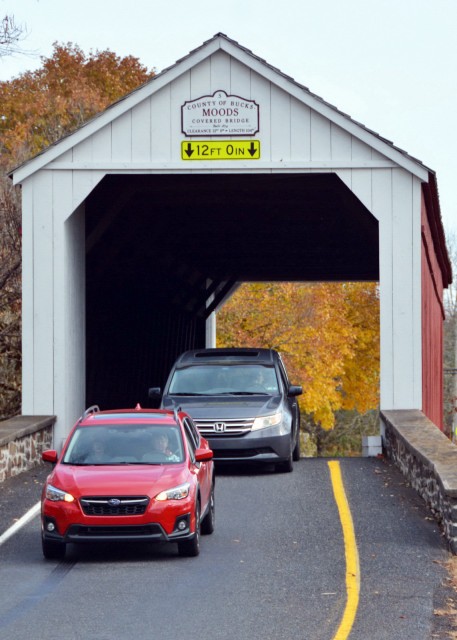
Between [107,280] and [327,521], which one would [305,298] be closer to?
[107,280]

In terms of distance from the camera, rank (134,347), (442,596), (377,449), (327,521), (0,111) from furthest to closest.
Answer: (0,111), (134,347), (377,449), (327,521), (442,596)

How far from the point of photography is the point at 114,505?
10320 millimetres

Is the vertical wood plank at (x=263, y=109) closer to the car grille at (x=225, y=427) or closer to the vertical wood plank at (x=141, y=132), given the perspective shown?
the vertical wood plank at (x=141, y=132)

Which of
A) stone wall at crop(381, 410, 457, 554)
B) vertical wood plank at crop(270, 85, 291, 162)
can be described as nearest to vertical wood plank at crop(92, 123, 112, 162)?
vertical wood plank at crop(270, 85, 291, 162)

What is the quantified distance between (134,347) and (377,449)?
10065 mm

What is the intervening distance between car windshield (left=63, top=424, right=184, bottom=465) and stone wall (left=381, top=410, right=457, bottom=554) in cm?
255

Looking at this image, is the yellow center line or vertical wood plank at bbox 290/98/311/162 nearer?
the yellow center line

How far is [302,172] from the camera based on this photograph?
62.0 feet

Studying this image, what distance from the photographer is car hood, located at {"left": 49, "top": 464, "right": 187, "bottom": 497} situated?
10.4 m

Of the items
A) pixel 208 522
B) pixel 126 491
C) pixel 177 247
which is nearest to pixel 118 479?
Result: pixel 126 491

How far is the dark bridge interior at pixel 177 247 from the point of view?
75.5 feet

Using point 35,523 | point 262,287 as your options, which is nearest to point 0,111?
point 262,287

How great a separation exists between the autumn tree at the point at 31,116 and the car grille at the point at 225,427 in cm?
1284

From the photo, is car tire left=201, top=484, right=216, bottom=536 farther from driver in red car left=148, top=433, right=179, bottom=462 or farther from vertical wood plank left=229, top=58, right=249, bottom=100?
vertical wood plank left=229, top=58, right=249, bottom=100
